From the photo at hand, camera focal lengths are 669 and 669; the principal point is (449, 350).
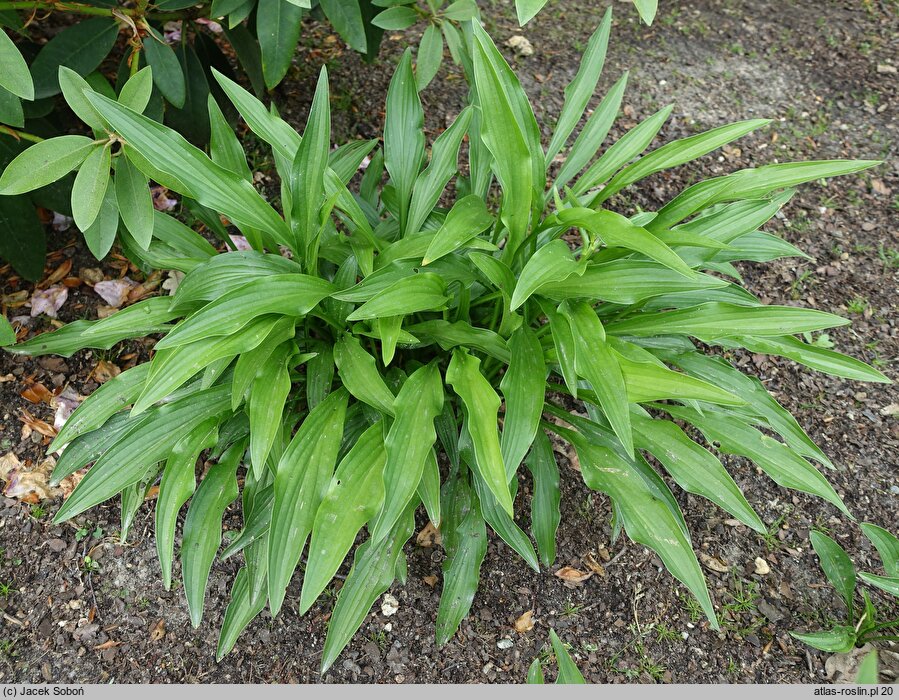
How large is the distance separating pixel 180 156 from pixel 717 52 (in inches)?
114

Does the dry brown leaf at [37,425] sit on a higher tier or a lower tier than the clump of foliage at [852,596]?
lower

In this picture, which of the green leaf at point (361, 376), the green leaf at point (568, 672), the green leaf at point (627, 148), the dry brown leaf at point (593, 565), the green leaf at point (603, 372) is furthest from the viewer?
the dry brown leaf at point (593, 565)

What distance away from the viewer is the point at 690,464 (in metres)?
1.60

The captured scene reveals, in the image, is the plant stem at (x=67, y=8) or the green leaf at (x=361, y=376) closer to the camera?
the green leaf at (x=361, y=376)

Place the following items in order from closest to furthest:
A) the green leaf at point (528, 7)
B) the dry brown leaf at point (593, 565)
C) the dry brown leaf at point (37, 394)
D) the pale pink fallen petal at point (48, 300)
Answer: the green leaf at point (528, 7)
the dry brown leaf at point (593, 565)
the dry brown leaf at point (37, 394)
the pale pink fallen petal at point (48, 300)

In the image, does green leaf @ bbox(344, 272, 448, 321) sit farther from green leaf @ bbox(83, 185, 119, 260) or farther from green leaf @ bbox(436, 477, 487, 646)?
green leaf @ bbox(83, 185, 119, 260)

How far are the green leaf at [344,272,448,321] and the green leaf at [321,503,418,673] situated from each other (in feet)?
1.73

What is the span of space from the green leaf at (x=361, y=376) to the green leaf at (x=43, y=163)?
68 cm

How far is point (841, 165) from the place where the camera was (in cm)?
157

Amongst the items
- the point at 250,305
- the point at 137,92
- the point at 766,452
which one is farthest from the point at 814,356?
the point at 137,92

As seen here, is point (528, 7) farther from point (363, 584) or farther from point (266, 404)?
point (363, 584)

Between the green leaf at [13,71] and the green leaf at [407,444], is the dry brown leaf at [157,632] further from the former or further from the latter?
the green leaf at [13,71]

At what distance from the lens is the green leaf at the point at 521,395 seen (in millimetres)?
1372

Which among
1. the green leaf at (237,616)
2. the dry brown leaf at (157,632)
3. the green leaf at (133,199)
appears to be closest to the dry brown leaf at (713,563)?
the green leaf at (237,616)
